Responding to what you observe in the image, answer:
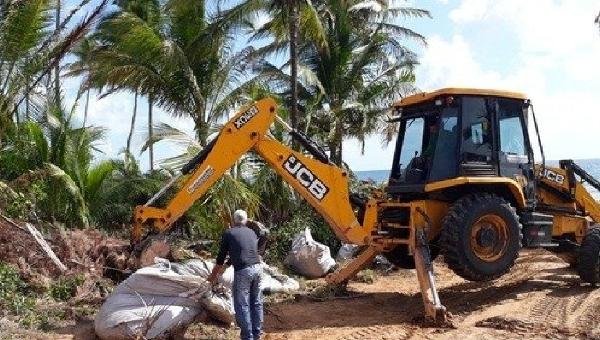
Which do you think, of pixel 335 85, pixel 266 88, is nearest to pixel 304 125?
pixel 266 88

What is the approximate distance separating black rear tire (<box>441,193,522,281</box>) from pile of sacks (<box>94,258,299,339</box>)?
2933mm

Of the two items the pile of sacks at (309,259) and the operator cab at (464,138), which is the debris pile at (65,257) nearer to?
the pile of sacks at (309,259)

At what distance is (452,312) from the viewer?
905 cm

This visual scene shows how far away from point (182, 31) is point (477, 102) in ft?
29.9

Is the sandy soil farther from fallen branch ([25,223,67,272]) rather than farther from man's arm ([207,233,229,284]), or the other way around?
fallen branch ([25,223,67,272])

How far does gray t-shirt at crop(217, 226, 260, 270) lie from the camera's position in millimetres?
7082

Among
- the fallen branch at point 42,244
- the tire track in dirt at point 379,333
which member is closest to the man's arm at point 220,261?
the tire track in dirt at point 379,333

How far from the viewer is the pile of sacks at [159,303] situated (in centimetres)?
695

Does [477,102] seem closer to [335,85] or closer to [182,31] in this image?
[182,31]

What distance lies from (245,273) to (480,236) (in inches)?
138

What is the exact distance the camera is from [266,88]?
19.0 m

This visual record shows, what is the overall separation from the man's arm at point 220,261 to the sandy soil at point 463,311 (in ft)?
3.14

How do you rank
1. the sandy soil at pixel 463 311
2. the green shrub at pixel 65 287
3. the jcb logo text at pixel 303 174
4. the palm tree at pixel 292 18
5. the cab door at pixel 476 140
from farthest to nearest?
the palm tree at pixel 292 18 < the cab door at pixel 476 140 < the jcb logo text at pixel 303 174 < the green shrub at pixel 65 287 < the sandy soil at pixel 463 311

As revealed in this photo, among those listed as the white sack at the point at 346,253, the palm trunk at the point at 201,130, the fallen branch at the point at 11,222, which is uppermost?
the palm trunk at the point at 201,130
